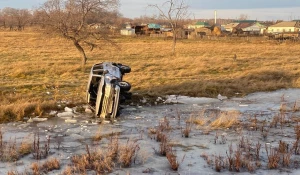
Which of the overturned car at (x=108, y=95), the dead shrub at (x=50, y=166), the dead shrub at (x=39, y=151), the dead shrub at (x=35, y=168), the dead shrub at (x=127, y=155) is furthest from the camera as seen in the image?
the overturned car at (x=108, y=95)

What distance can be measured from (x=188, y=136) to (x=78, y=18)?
13.8 metres

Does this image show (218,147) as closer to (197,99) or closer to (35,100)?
(197,99)

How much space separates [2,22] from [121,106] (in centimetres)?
10480

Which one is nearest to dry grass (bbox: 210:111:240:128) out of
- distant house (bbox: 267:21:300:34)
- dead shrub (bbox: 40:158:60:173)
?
dead shrub (bbox: 40:158:60:173)

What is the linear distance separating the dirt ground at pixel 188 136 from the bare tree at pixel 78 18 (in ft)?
33.3

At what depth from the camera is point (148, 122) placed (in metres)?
9.18

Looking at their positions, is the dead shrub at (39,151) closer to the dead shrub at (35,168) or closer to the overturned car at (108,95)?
the dead shrub at (35,168)

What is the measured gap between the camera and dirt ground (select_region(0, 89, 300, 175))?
245 inches

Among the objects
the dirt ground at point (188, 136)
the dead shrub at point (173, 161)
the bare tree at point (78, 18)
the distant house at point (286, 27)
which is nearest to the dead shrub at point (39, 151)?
the dirt ground at point (188, 136)

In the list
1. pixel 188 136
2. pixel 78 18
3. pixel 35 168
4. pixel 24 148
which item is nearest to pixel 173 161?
pixel 188 136

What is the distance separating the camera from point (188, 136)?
8.00 metres

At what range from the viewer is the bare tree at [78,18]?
19.7 m

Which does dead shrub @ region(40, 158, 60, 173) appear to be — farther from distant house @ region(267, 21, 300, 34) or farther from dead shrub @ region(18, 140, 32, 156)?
distant house @ region(267, 21, 300, 34)

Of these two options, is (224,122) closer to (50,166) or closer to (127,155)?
(127,155)
